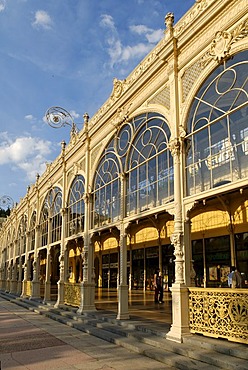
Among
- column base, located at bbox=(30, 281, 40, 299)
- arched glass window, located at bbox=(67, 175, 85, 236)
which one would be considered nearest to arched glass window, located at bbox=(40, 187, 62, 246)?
arched glass window, located at bbox=(67, 175, 85, 236)

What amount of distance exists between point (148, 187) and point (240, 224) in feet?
17.6

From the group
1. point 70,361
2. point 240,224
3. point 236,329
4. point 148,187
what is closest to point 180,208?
point 148,187

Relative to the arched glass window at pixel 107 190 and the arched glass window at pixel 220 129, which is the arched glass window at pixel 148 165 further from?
the arched glass window at pixel 220 129

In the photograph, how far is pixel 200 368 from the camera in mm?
5816

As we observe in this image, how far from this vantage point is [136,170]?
11.4m

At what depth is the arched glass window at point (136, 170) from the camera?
Result: 9.88m

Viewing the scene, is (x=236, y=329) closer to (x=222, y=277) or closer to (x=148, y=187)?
(x=148, y=187)

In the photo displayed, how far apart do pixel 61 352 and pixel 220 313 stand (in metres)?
3.54

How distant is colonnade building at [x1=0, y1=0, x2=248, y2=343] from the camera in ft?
24.6

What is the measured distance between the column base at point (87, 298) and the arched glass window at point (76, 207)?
2.61 metres

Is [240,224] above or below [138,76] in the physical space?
below

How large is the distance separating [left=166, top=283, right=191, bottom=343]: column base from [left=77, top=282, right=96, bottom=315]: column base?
593 cm

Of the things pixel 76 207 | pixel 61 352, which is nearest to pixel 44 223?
pixel 76 207

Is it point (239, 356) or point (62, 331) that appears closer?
point (239, 356)
